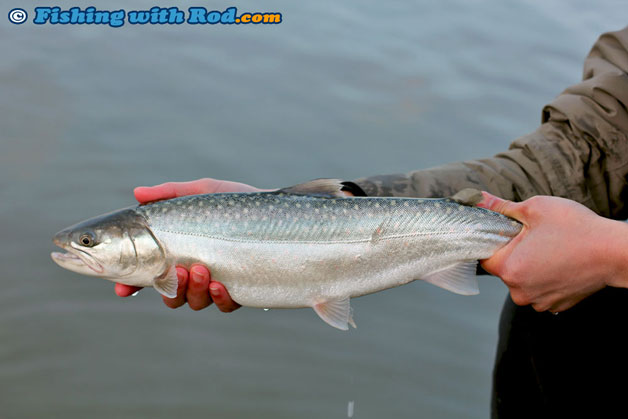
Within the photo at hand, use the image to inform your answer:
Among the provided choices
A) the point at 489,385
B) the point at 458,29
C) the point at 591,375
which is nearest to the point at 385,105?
the point at 458,29

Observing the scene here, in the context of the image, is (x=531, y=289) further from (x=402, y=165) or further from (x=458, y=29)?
(x=458, y=29)

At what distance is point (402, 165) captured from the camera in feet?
23.5

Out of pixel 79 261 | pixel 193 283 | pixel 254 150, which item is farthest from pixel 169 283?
pixel 254 150

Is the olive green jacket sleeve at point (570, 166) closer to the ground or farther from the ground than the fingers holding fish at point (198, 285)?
farther from the ground

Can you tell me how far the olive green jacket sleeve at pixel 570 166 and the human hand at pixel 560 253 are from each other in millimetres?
856

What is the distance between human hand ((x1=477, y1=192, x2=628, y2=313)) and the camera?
3.35 metres

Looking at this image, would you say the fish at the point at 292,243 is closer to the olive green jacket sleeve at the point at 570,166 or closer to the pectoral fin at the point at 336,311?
the pectoral fin at the point at 336,311

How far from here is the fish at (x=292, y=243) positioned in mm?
3381

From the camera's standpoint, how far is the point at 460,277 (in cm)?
353

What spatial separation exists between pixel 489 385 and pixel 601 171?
1.77 metres

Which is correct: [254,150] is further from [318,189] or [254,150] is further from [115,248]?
[115,248]

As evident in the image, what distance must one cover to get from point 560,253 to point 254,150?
4.24m

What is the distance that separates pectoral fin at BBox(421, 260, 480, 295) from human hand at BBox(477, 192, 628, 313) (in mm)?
112

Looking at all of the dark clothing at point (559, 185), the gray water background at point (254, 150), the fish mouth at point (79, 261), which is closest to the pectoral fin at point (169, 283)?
the fish mouth at point (79, 261)
